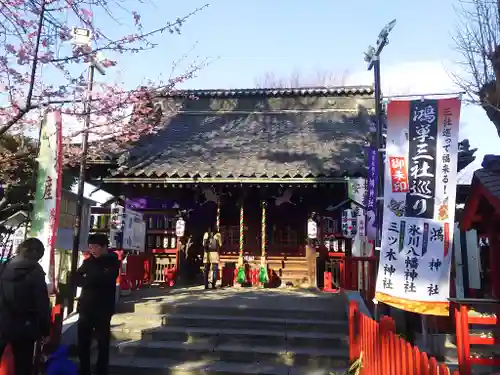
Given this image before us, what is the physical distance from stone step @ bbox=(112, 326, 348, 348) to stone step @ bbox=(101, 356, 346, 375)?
0.61 meters

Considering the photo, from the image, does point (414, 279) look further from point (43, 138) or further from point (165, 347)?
point (43, 138)

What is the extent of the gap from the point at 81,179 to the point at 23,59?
4592 millimetres

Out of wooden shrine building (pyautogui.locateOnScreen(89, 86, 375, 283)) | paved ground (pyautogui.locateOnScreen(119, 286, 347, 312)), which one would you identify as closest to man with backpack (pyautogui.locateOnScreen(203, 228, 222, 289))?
paved ground (pyautogui.locateOnScreen(119, 286, 347, 312))

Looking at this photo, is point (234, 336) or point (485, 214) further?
point (234, 336)

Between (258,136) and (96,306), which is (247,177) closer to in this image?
(258,136)

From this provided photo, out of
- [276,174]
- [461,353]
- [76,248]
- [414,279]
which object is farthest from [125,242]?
[461,353]

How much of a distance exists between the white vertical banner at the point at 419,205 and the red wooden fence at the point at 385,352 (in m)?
0.85

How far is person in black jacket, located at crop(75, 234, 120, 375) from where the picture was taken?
216 inches

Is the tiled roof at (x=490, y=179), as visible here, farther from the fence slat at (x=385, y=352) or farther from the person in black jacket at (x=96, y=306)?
the person in black jacket at (x=96, y=306)

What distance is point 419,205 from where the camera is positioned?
6.23m

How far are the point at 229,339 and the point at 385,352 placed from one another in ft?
12.3

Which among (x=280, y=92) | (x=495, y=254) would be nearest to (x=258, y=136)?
(x=280, y=92)

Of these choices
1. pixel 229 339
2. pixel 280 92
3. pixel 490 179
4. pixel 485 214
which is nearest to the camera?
pixel 490 179

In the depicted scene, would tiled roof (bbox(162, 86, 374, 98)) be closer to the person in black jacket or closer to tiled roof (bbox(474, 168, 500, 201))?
tiled roof (bbox(474, 168, 500, 201))
